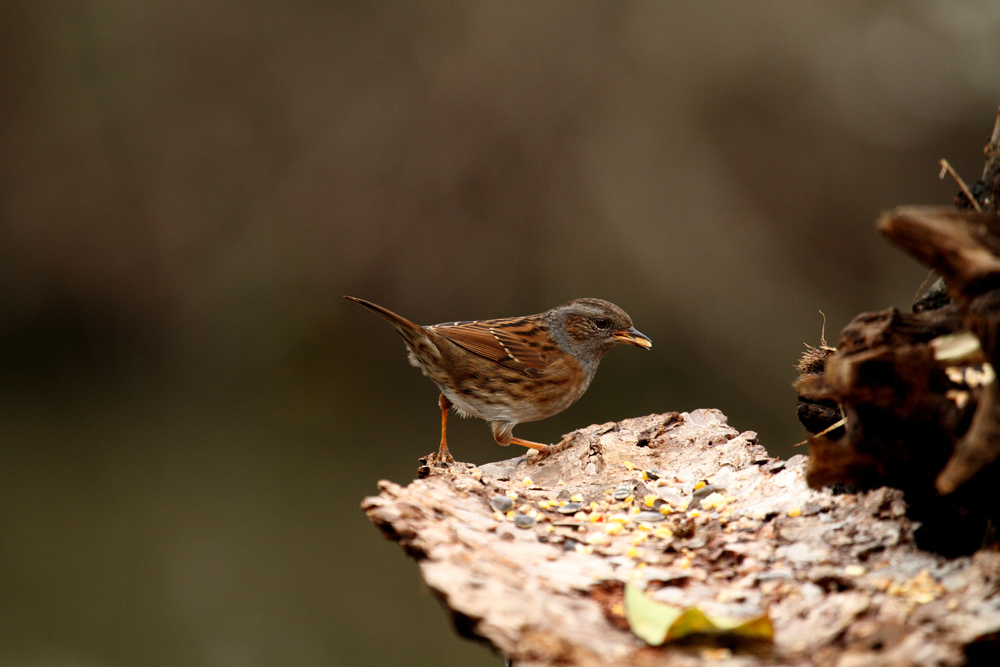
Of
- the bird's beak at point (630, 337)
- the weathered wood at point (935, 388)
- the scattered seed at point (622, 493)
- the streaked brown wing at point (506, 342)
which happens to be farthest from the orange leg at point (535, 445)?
the weathered wood at point (935, 388)

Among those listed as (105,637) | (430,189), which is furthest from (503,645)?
(430,189)

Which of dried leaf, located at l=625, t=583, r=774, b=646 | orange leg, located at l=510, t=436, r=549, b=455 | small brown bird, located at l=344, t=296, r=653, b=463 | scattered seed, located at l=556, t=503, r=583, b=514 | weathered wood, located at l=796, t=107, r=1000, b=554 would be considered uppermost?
small brown bird, located at l=344, t=296, r=653, b=463

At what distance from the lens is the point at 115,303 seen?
10.8 meters

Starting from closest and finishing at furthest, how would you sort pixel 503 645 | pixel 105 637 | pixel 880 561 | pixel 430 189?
1. pixel 503 645
2. pixel 880 561
3. pixel 105 637
4. pixel 430 189

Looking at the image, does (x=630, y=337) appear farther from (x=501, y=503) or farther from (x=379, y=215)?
(x=379, y=215)

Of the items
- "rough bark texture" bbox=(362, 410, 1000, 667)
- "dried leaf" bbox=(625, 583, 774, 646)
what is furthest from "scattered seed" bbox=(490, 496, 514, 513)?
"dried leaf" bbox=(625, 583, 774, 646)

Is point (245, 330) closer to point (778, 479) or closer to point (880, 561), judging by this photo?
point (778, 479)

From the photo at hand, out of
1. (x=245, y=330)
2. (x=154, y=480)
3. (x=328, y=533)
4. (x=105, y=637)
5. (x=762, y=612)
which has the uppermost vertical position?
(x=245, y=330)

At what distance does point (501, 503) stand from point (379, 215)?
26.2 ft

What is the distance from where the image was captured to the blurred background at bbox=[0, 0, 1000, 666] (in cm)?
899

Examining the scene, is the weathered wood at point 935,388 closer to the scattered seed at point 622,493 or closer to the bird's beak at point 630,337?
the scattered seed at point 622,493

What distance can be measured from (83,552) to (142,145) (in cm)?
533

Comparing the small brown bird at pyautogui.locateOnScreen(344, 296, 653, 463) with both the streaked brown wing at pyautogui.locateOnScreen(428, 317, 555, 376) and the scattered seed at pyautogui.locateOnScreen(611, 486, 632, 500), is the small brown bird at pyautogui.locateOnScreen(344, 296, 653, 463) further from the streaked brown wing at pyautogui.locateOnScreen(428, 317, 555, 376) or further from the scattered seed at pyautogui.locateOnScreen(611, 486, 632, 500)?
the scattered seed at pyautogui.locateOnScreen(611, 486, 632, 500)

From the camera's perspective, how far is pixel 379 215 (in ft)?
34.0
